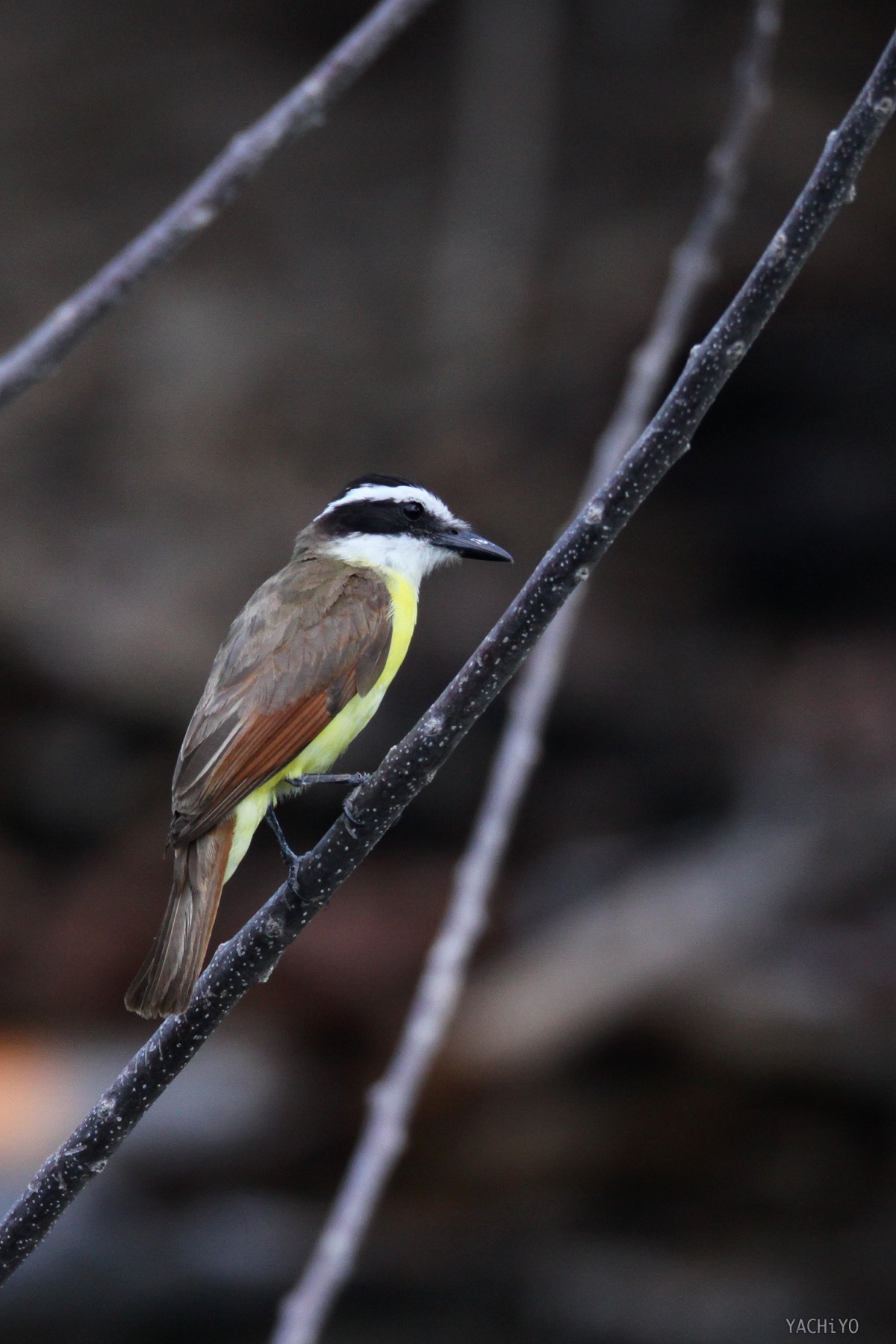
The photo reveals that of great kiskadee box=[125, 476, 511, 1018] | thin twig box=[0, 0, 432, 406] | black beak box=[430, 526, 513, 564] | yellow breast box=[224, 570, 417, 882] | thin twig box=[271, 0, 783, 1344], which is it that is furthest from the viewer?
black beak box=[430, 526, 513, 564]

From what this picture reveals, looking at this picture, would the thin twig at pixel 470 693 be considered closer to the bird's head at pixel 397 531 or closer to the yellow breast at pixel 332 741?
the yellow breast at pixel 332 741

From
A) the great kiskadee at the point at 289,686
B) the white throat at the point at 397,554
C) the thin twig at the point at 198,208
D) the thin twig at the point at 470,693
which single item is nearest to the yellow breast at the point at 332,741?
the great kiskadee at the point at 289,686

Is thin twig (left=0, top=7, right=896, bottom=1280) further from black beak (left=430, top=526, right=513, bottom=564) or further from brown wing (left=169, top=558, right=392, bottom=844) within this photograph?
black beak (left=430, top=526, right=513, bottom=564)

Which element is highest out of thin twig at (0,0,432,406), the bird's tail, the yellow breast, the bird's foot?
thin twig at (0,0,432,406)

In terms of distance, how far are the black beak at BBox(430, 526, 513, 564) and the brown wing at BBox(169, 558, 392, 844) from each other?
24 cm

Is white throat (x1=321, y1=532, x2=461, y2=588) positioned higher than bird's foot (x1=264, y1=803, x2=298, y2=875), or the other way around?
white throat (x1=321, y1=532, x2=461, y2=588)

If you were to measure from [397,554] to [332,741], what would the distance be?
0.62 m

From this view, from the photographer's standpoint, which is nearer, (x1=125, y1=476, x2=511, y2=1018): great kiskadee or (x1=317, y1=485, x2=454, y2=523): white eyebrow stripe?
(x1=125, y1=476, x2=511, y2=1018): great kiskadee

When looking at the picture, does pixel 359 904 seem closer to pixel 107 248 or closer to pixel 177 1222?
pixel 177 1222

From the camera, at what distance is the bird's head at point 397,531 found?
3.55m

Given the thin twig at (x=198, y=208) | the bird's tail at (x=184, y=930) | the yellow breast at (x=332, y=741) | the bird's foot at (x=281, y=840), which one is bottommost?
the bird's tail at (x=184, y=930)

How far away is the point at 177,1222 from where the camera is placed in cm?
682

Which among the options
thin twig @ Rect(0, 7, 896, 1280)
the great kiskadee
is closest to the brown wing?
the great kiskadee

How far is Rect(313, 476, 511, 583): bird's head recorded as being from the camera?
3549 millimetres
